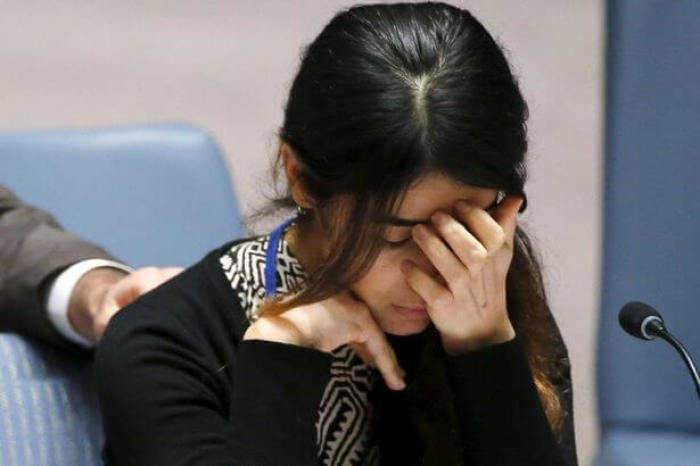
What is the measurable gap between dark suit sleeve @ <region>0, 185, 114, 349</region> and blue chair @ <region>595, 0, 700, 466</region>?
2.07ft

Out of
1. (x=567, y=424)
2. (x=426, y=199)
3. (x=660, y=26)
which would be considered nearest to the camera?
(x=426, y=199)

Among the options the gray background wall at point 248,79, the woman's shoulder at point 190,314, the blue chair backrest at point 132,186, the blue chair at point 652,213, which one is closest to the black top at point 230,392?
the woman's shoulder at point 190,314

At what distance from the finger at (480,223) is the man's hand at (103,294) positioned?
1.23ft

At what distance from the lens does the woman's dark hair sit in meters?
1.07

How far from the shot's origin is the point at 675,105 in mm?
1456

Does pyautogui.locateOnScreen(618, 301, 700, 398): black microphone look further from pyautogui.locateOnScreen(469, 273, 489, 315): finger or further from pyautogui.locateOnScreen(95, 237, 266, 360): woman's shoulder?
pyautogui.locateOnScreen(95, 237, 266, 360): woman's shoulder

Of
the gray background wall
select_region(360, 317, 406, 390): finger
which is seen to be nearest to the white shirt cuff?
select_region(360, 317, 406, 390): finger

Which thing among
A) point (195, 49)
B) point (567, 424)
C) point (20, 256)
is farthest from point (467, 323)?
point (195, 49)

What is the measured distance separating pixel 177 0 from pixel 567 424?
1200 millimetres

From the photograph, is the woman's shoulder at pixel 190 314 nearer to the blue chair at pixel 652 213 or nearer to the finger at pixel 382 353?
the finger at pixel 382 353

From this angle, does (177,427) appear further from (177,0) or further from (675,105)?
(177,0)

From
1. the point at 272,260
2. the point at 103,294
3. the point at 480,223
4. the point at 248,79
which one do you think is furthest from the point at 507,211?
the point at 248,79

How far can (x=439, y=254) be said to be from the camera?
3.64 feet

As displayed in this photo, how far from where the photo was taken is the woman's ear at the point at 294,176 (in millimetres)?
1156
